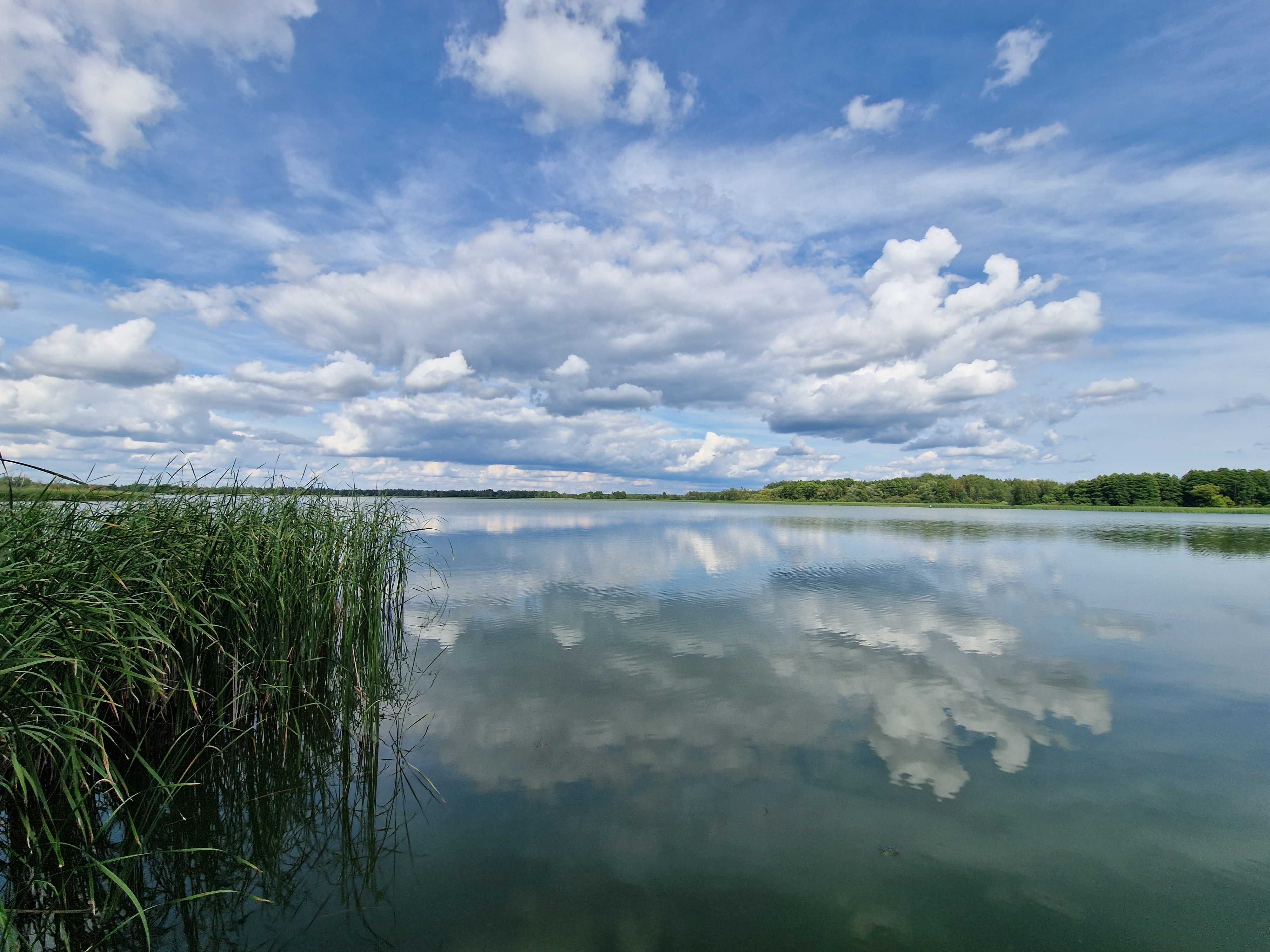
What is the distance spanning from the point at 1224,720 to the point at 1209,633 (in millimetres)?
6926

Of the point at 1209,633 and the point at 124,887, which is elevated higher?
the point at 124,887

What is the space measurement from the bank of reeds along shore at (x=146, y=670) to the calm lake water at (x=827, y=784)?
4.11ft

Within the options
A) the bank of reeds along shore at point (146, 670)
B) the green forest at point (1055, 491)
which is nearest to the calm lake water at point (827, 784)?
the bank of reeds along shore at point (146, 670)

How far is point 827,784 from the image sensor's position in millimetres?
6223

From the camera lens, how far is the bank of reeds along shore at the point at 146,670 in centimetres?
394

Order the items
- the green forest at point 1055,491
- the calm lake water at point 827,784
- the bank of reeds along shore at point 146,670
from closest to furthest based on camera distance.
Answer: the bank of reeds along shore at point 146,670
the calm lake water at point 827,784
the green forest at point 1055,491

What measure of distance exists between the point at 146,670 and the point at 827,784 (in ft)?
24.2

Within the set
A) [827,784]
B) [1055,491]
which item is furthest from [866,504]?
[827,784]

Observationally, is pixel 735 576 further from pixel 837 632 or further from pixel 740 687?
pixel 740 687

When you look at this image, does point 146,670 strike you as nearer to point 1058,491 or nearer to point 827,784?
point 827,784

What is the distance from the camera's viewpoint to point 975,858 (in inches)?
196

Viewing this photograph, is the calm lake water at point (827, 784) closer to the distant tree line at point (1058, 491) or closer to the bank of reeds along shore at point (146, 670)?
the bank of reeds along shore at point (146, 670)

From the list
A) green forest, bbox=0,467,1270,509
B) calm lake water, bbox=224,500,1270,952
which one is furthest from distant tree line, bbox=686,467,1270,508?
calm lake water, bbox=224,500,1270,952

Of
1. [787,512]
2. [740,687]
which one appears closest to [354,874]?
[740,687]
